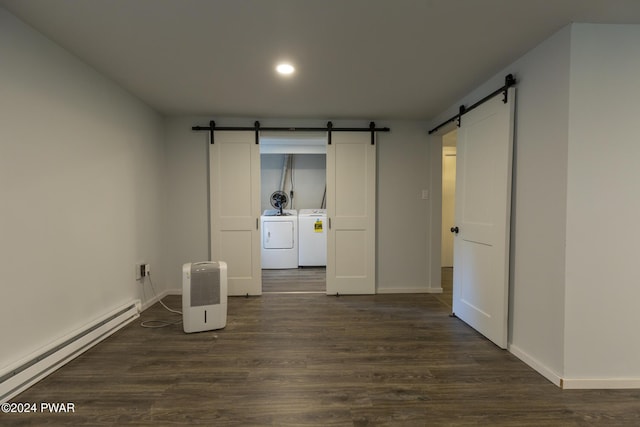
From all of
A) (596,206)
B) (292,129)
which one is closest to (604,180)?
(596,206)

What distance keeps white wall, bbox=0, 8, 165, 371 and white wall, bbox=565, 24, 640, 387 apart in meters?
3.21

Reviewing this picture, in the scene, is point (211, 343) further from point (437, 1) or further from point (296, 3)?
point (437, 1)

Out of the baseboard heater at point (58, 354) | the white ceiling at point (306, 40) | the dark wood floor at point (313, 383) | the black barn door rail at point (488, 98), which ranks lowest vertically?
the dark wood floor at point (313, 383)

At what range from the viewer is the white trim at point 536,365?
1733 millimetres

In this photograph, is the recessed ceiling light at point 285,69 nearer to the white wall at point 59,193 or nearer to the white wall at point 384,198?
the white wall at point 384,198

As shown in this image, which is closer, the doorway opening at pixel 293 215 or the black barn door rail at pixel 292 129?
the black barn door rail at pixel 292 129

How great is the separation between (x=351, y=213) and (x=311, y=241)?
1735 millimetres

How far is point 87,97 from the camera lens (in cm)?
218

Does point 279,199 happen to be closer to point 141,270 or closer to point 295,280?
point 295,280

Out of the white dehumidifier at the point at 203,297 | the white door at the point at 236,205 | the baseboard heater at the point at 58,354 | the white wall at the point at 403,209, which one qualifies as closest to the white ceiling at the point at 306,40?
the white door at the point at 236,205

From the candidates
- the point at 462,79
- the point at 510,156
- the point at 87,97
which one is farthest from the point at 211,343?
the point at 462,79

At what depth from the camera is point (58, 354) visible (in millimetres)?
1854

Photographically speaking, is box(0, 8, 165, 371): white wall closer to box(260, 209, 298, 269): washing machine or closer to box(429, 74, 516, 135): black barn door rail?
box(260, 209, 298, 269): washing machine

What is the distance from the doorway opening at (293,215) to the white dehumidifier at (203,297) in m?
1.23
